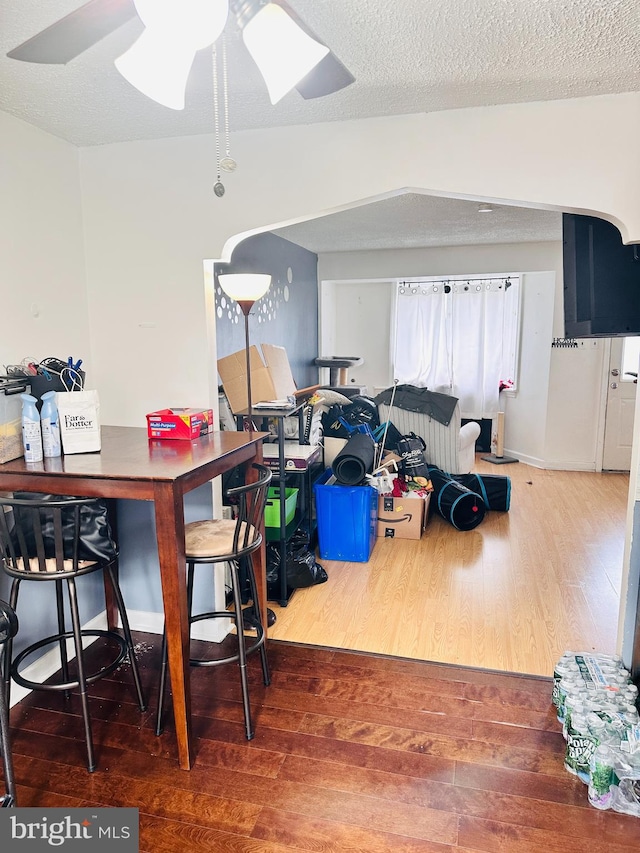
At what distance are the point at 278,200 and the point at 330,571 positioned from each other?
213 centimetres

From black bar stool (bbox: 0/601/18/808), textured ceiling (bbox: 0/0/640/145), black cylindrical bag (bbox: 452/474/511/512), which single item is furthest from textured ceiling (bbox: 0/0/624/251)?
black cylindrical bag (bbox: 452/474/511/512)

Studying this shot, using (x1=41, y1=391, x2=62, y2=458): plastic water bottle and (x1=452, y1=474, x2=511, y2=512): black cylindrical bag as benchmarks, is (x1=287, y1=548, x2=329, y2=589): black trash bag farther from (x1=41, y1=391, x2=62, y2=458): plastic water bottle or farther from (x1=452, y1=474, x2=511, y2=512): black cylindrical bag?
(x1=452, y1=474, x2=511, y2=512): black cylindrical bag

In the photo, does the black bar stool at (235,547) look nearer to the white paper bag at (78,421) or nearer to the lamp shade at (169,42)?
the white paper bag at (78,421)

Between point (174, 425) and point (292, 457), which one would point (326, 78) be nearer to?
point (174, 425)

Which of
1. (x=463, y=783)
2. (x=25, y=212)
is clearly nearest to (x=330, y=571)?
(x=463, y=783)

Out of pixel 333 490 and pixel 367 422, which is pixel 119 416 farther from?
pixel 367 422

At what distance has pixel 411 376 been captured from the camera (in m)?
6.50

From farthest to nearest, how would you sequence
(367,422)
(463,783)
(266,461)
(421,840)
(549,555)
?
(367,422)
(549,555)
(266,461)
(463,783)
(421,840)

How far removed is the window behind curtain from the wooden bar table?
15.9 feet

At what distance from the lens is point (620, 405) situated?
5539mm

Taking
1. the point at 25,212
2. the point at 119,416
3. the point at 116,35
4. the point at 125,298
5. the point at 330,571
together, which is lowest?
the point at 330,571

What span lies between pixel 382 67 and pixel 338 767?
2255mm

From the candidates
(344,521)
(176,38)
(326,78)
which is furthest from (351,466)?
(176,38)

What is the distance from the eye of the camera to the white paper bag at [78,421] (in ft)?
6.14
